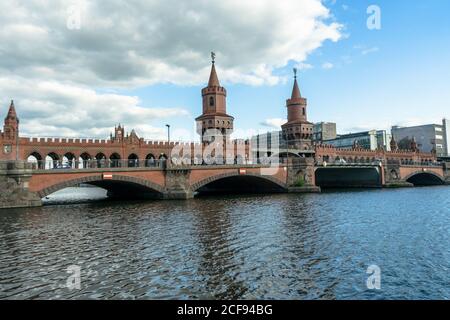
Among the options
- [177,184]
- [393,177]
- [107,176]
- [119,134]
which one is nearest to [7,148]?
[119,134]

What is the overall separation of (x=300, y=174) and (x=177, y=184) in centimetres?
2406

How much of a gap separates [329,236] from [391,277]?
763 centimetres

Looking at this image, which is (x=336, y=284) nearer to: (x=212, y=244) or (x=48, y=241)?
(x=212, y=244)

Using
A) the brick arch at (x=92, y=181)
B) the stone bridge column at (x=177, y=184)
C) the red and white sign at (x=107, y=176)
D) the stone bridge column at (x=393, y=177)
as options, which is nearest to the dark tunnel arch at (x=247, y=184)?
the stone bridge column at (x=177, y=184)

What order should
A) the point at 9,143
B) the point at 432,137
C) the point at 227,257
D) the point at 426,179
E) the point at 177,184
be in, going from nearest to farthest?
1. the point at 227,257
2. the point at 177,184
3. the point at 9,143
4. the point at 426,179
5. the point at 432,137

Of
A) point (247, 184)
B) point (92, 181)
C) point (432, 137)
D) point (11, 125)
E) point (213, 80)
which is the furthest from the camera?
point (432, 137)

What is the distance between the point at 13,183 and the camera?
123ft

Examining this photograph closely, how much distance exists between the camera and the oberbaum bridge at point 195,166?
130ft

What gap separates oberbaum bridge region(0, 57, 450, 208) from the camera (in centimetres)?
3956

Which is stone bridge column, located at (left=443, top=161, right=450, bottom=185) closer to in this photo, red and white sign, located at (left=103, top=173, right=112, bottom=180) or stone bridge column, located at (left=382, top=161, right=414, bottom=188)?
stone bridge column, located at (left=382, top=161, right=414, bottom=188)

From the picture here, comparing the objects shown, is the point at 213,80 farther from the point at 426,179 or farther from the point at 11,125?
the point at 426,179

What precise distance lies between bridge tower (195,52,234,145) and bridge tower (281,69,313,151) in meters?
23.1

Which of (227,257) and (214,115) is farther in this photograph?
(214,115)
